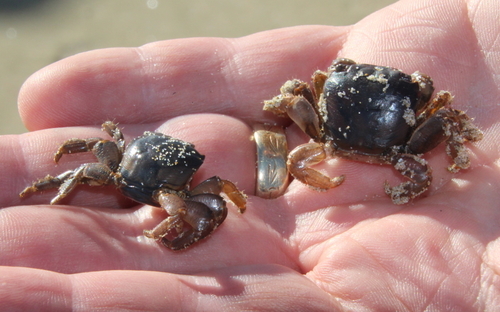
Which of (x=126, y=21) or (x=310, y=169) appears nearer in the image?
(x=310, y=169)

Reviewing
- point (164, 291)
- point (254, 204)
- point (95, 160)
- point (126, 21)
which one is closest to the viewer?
point (164, 291)

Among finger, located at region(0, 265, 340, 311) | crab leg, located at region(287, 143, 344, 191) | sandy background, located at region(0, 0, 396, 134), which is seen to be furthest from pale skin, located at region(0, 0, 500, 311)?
sandy background, located at region(0, 0, 396, 134)

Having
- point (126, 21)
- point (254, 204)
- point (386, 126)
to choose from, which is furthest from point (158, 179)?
point (126, 21)

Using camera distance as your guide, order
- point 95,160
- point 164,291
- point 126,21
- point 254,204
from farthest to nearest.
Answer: point 126,21, point 95,160, point 254,204, point 164,291

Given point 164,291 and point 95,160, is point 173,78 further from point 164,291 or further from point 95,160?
point 164,291

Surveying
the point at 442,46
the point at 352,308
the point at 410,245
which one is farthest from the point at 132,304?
the point at 442,46

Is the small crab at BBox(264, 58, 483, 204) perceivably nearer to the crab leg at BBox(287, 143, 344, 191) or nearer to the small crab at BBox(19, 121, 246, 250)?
the crab leg at BBox(287, 143, 344, 191)
